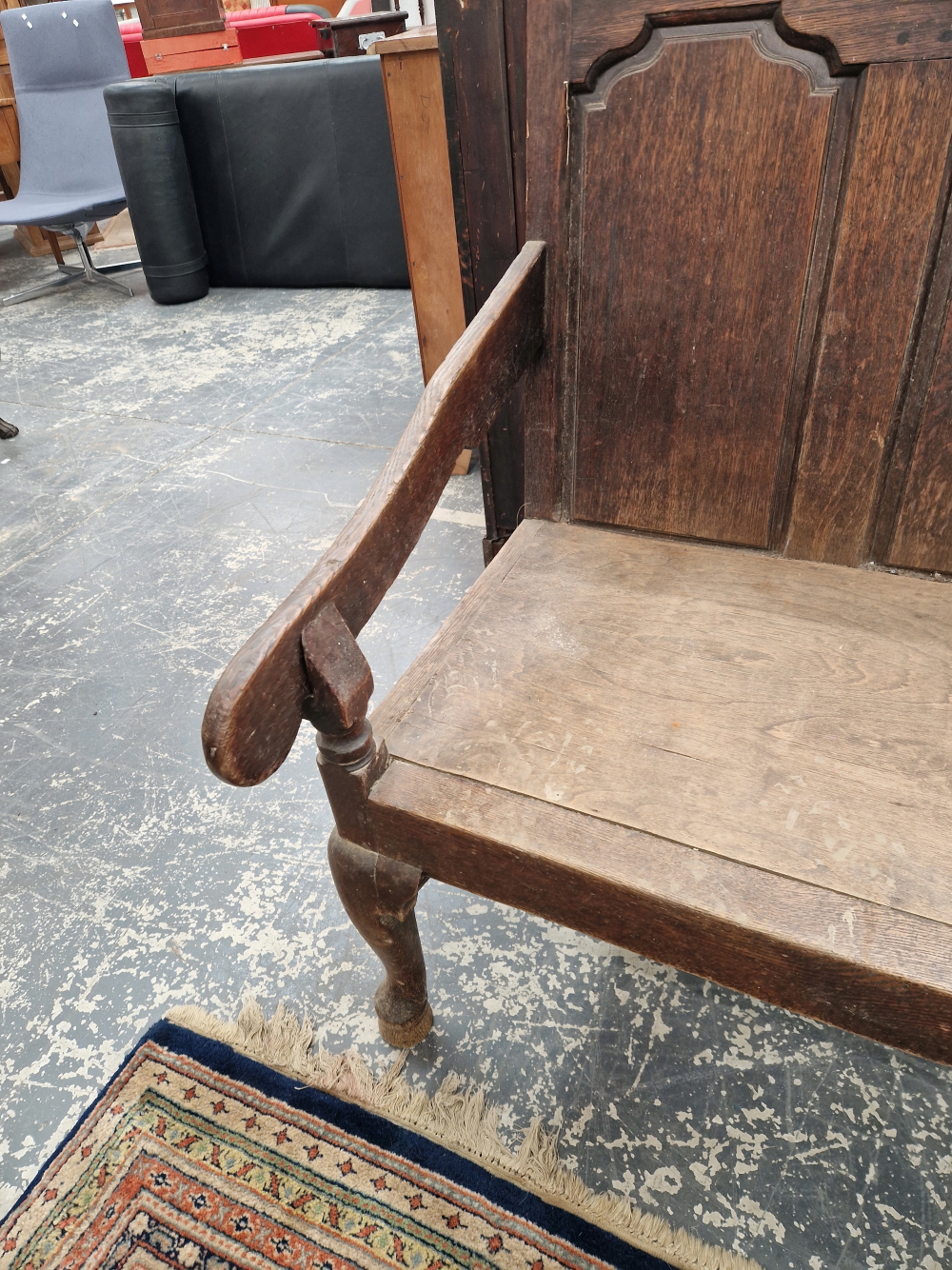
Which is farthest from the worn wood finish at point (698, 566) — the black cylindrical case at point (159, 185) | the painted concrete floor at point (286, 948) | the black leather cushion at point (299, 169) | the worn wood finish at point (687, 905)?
the black cylindrical case at point (159, 185)

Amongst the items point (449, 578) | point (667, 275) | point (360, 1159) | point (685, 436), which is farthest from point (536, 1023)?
point (449, 578)

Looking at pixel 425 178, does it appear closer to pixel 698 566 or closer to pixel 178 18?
pixel 698 566

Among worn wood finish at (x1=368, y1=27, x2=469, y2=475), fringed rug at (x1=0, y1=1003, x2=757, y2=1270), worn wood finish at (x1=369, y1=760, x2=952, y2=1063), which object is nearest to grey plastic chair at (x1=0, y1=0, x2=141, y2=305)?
worn wood finish at (x1=368, y1=27, x2=469, y2=475)

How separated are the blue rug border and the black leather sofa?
3.76 meters

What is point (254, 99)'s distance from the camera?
4008 mm

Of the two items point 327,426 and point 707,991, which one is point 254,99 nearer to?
point 327,426

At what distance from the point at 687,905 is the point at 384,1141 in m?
0.57

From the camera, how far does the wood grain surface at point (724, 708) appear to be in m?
0.70

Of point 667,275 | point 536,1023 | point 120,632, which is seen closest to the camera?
point 667,275

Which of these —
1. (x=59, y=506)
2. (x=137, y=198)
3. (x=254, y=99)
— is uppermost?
(x=254, y=99)

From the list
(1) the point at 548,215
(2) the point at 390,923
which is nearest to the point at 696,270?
(1) the point at 548,215

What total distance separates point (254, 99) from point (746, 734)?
14.2ft

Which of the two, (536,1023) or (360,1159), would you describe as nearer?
(360,1159)

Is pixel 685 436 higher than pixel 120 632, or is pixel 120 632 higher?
pixel 685 436
